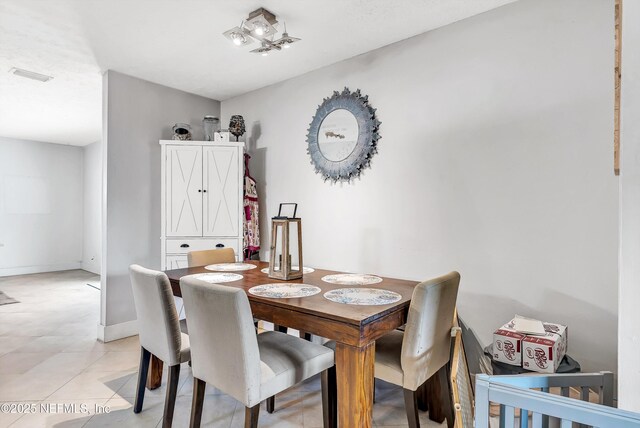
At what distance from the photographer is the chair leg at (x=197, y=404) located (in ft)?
5.40

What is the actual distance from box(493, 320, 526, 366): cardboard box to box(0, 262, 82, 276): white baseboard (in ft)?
25.3

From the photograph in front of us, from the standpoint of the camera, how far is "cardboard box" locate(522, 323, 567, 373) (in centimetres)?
167

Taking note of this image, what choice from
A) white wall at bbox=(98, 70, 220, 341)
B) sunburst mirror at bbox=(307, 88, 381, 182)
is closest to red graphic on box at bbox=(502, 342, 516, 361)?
sunburst mirror at bbox=(307, 88, 381, 182)

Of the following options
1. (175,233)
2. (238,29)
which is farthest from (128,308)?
(238,29)

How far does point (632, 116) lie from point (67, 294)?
242 inches

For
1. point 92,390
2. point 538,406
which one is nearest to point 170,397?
point 92,390

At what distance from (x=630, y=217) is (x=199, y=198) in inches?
128

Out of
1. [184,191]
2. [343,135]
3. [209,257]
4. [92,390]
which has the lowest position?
[92,390]

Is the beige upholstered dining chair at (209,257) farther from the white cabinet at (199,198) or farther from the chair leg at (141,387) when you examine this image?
the chair leg at (141,387)

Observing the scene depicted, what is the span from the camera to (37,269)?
650 centimetres

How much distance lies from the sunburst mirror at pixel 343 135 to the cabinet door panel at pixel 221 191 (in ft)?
2.76

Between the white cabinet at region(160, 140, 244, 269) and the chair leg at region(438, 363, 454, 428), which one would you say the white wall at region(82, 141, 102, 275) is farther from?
the chair leg at region(438, 363, 454, 428)

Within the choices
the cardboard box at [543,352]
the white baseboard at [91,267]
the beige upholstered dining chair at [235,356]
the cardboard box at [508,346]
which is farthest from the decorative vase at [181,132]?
the white baseboard at [91,267]

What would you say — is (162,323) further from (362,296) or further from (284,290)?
(362,296)
